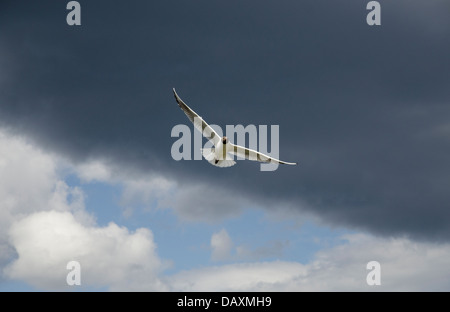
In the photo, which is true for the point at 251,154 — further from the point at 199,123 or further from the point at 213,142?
the point at 199,123

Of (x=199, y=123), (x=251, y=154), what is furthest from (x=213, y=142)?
(x=251, y=154)

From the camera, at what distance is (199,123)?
3538 inches

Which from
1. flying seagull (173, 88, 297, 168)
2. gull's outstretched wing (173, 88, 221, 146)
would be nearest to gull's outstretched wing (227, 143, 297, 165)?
flying seagull (173, 88, 297, 168)

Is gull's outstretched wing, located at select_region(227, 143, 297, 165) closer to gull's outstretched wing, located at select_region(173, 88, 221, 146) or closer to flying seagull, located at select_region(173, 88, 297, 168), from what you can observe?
flying seagull, located at select_region(173, 88, 297, 168)

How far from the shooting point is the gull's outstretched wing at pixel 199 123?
8931 cm

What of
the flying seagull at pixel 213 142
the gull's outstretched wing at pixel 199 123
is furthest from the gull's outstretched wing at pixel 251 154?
the gull's outstretched wing at pixel 199 123

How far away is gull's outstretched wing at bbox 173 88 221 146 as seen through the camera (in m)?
89.3
